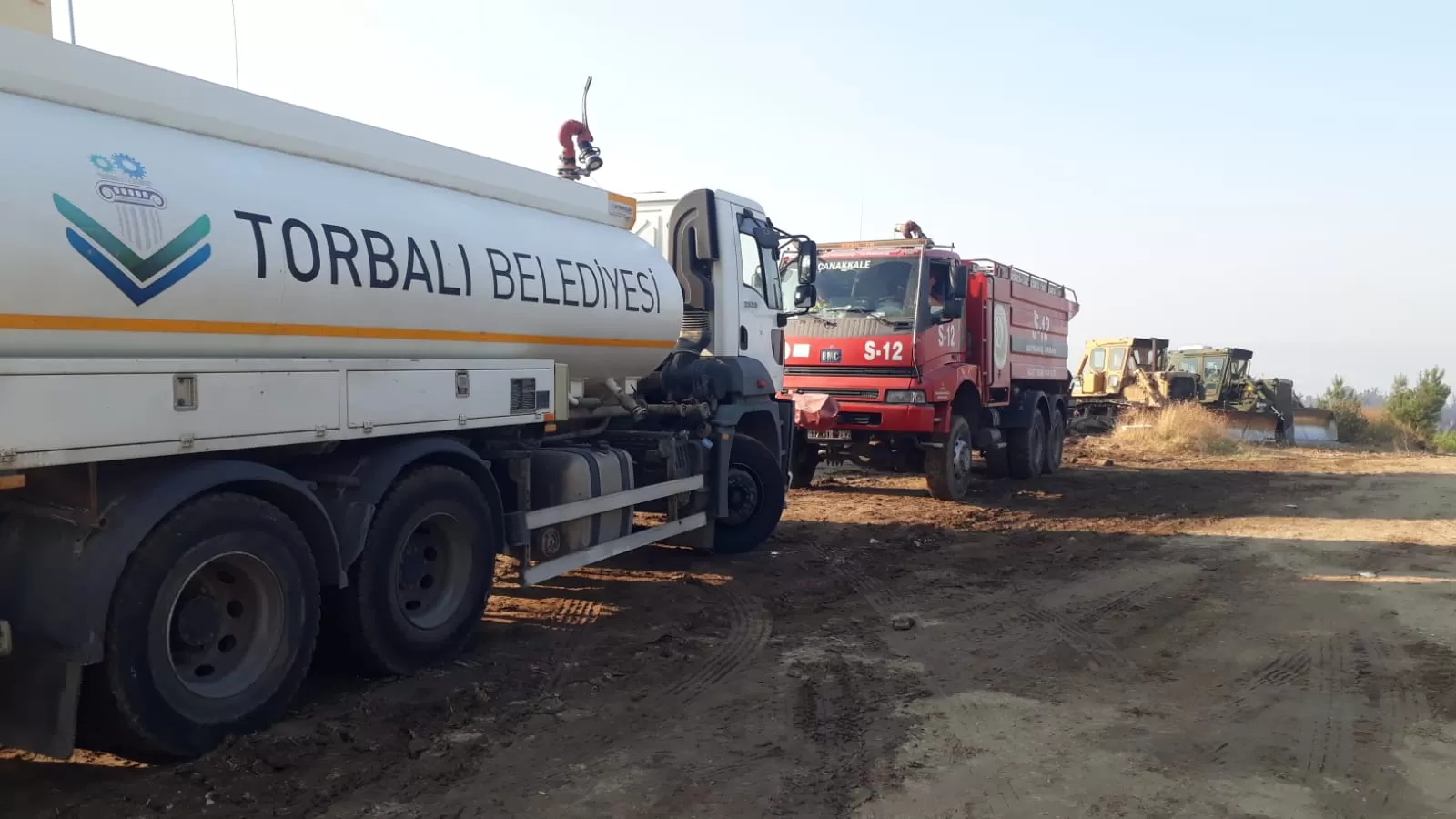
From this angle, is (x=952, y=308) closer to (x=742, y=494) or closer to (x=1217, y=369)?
(x=742, y=494)

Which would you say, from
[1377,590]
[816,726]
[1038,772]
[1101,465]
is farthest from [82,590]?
[1101,465]

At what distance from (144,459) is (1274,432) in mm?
29612

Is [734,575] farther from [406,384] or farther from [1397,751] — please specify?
[1397,751]

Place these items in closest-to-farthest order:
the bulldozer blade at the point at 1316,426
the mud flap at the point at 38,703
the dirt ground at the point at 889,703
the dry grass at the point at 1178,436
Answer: the mud flap at the point at 38,703, the dirt ground at the point at 889,703, the dry grass at the point at 1178,436, the bulldozer blade at the point at 1316,426

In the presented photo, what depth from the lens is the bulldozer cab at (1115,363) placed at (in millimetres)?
29719

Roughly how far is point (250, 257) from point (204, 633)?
167 centimetres

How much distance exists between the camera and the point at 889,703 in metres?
5.12

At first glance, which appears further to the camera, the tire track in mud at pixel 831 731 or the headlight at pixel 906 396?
the headlight at pixel 906 396

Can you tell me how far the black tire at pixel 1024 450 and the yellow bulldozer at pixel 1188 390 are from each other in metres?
12.9

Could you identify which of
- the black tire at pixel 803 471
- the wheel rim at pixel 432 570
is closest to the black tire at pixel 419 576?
the wheel rim at pixel 432 570

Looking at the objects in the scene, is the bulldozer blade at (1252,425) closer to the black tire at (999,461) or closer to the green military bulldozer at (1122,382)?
the green military bulldozer at (1122,382)

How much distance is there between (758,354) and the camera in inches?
365

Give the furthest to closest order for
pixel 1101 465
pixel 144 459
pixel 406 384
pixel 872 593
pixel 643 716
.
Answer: pixel 1101 465, pixel 872 593, pixel 406 384, pixel 643 716, pixel 144 459

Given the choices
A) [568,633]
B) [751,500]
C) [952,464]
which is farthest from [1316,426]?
[568,633]
